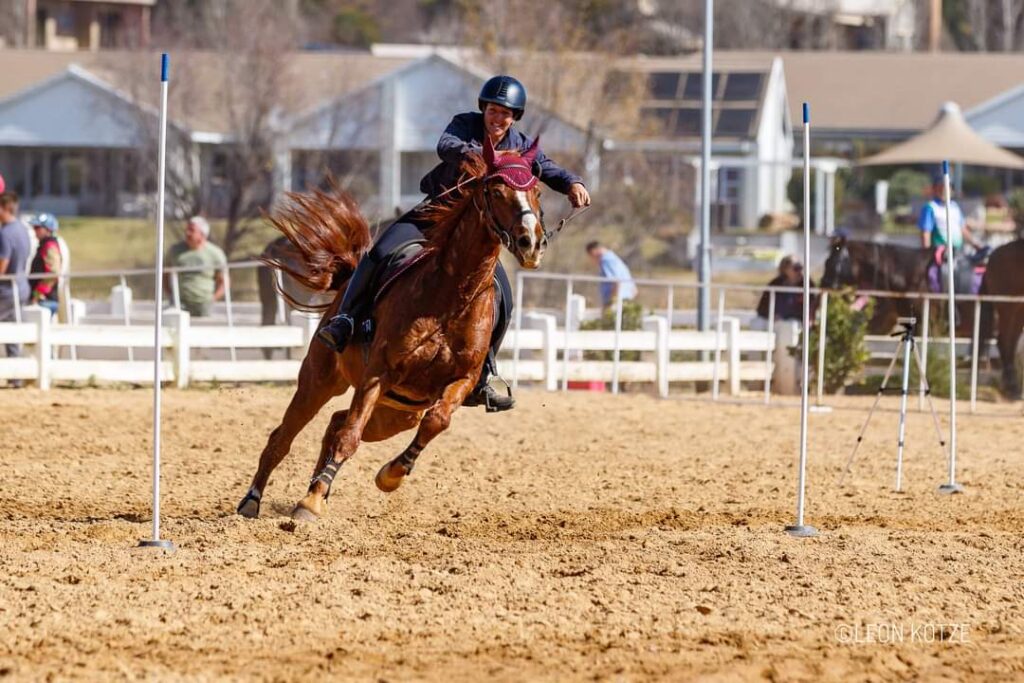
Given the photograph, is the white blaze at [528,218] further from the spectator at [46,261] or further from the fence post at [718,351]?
the spectator at [46,261]

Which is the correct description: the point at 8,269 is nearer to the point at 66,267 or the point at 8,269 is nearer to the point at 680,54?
the point at 66,267

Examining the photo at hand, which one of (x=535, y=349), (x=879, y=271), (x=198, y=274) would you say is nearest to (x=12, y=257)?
(x=198, y=274)

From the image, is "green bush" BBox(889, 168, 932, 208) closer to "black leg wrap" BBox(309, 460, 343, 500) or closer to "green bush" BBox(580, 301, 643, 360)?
"green bush" BBox(580, 301, 643, 360)

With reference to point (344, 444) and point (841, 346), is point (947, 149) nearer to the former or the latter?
point (841, 346)

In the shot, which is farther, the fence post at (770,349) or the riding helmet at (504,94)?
the fence post at (770,349)

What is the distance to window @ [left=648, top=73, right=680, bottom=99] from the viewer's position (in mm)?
50844

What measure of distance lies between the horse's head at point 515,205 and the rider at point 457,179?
28 cm

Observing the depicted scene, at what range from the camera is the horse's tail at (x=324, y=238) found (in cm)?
1010

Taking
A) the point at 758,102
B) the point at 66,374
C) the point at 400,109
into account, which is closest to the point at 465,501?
the point at 66,374

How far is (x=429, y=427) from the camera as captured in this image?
8578 millimetres

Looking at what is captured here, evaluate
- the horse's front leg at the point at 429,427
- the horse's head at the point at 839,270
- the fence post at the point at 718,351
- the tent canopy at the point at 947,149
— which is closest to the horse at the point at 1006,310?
the horse's head at the point at 839,270

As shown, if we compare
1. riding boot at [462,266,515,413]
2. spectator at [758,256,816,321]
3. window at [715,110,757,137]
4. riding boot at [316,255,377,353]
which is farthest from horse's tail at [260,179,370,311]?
window at [715,110,757,137]

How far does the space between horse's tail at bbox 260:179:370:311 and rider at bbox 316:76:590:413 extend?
724 millimetres

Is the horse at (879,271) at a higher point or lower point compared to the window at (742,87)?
lower
